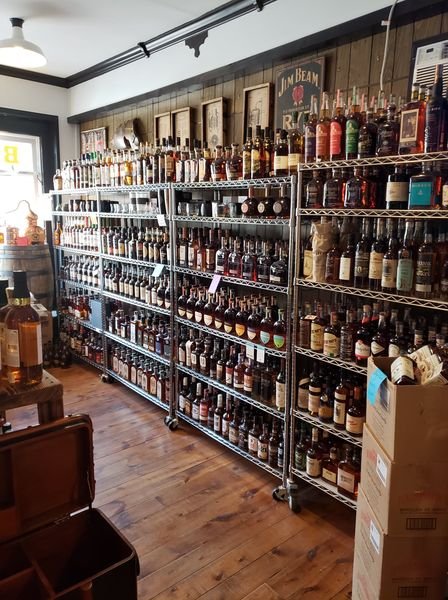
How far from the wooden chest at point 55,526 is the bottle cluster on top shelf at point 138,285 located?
1.86 m

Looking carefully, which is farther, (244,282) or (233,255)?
(233,255)

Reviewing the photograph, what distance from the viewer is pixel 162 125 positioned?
3543mm

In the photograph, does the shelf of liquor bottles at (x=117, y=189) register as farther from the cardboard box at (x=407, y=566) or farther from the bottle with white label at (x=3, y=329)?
the cardboard box at (x=407, y=566)

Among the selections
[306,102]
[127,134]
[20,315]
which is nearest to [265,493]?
[20,315]

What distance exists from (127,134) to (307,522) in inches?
126

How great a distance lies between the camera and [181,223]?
10.8ft

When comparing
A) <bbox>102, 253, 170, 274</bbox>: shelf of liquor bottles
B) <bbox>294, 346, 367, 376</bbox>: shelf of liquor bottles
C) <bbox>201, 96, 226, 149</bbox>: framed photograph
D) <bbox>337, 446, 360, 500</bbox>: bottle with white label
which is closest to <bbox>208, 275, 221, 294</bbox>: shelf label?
<bbox>102, 253, 170, 274</bbox>: shelf of liquor bottles

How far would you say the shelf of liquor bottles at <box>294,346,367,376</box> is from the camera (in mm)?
1958

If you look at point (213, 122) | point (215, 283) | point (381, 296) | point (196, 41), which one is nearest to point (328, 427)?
point (381, 296)

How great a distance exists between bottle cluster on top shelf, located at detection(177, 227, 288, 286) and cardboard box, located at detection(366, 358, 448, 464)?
3.77ft

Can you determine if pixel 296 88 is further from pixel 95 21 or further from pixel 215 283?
pixel 95 21

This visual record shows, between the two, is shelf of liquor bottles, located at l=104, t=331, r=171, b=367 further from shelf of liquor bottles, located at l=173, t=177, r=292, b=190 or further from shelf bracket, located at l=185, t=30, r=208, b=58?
shelf bracket, located at l=185, t=30, r=208, b=58

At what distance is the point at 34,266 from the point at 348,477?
3.27m

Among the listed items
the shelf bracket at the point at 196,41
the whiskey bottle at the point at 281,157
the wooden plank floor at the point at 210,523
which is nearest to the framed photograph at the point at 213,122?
the shelf bracket at the point at 196,41
